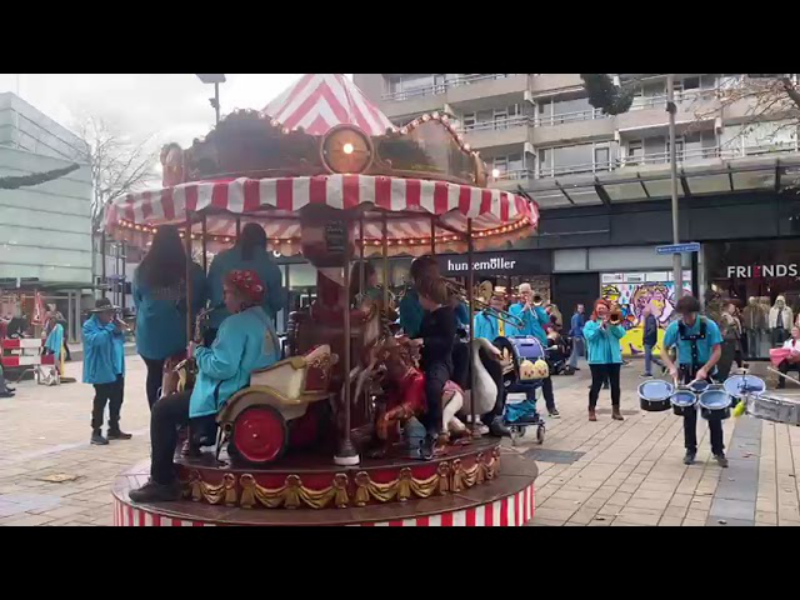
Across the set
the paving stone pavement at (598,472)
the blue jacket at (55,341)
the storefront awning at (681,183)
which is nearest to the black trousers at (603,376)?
the paving stone pavement at (598,472)

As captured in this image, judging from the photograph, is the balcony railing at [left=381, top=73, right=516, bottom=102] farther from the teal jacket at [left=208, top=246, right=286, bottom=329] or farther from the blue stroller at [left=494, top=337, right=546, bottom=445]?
the teal jacket at [left=208, top=246, right=286, bottom=329]

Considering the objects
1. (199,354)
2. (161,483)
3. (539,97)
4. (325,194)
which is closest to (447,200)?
(325,194)

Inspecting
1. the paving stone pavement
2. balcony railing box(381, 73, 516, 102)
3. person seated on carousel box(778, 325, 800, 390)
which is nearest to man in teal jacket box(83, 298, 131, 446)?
the paving stone pavement

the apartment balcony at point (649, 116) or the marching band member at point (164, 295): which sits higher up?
the apartment balcony at point (649, 116)

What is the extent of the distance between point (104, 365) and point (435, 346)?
19.4 feet

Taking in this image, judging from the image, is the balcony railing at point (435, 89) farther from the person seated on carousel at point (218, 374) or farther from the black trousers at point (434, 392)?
the person seated on carousel at point (218, 374)

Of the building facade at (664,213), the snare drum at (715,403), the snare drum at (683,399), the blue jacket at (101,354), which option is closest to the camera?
the snare drum at (715,403)

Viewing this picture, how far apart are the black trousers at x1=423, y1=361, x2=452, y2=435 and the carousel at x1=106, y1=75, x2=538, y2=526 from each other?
92mm

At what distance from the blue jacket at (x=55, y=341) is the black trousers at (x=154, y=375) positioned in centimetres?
1127

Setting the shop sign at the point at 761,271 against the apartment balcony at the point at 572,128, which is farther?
the apartment balcony at the point at 572,128

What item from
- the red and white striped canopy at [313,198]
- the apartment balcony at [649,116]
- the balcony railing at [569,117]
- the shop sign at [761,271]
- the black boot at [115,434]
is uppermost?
the balcony railing at [569,117]

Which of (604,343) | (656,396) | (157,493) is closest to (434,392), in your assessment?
(157,493)

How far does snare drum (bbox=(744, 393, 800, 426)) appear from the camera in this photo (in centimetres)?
505

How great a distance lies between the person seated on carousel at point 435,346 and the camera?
520 centimetres
